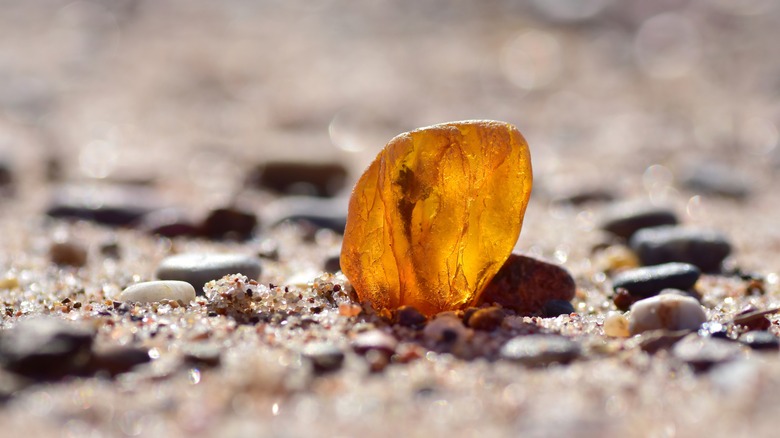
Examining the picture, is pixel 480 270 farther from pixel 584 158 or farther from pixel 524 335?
pixel 584 158

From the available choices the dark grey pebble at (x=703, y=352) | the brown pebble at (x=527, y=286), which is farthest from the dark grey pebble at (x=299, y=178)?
the dark grey pebble at (x=703, y=352)

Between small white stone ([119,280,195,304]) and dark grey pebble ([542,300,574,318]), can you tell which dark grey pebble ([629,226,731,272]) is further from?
small white stone ([119,280,195,304])

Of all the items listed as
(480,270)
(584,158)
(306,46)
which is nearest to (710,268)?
(480,270)

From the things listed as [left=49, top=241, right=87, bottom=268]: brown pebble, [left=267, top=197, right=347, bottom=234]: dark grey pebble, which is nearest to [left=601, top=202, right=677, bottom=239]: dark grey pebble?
[left=267, top=197, right=347, bottom=234]: dark grey pebble

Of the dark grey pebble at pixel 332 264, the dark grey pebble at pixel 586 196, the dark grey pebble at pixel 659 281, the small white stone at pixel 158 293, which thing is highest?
the small white stone at pixel 158 293

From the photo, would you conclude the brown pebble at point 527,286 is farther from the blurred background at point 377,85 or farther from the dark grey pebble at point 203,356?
the blurred background at point 377,85
